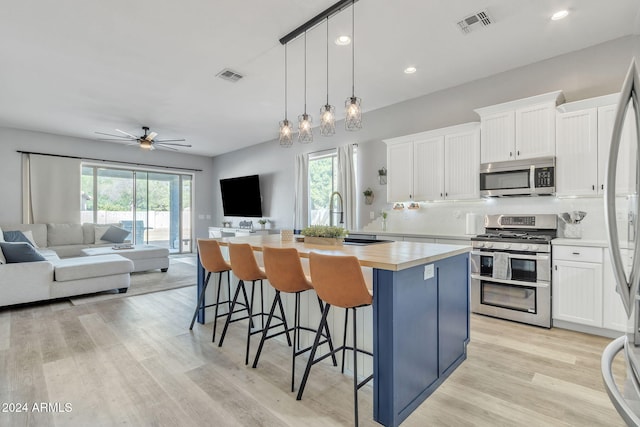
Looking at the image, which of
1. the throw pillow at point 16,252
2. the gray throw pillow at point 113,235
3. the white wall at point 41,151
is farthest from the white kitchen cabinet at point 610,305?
the white wall at point 41,151

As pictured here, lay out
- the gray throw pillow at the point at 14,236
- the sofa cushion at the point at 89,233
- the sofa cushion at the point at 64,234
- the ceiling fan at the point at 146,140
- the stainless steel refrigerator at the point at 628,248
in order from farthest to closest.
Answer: the sofa cushion at the point at 89,233 → the sofa cushion at the point at 64,234 → the ceiling fan at the point at 146,140 → the gray throw pillow at the point at 14,236 → the stainless steel refrigerator at the point at 628,248

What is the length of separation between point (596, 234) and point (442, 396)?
2.66m

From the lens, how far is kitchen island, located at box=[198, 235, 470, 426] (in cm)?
180

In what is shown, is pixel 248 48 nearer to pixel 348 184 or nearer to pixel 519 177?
pixel 348 184

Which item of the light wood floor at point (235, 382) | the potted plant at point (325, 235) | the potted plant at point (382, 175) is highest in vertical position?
the potted plant at point (382, 175)

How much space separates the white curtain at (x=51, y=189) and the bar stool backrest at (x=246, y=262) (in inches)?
254

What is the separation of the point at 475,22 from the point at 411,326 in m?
2.80

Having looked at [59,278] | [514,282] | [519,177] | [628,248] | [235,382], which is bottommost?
[235,382]

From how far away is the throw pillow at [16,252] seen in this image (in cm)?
397

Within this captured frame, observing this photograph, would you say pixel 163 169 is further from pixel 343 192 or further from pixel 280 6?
pixel 280 6

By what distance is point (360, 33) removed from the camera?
3107 mm

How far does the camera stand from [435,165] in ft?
14.4

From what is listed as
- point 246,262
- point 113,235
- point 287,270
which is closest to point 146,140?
point 113,235

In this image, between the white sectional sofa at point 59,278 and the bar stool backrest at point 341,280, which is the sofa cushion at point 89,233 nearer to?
the white sectional sofa at point 59,278
